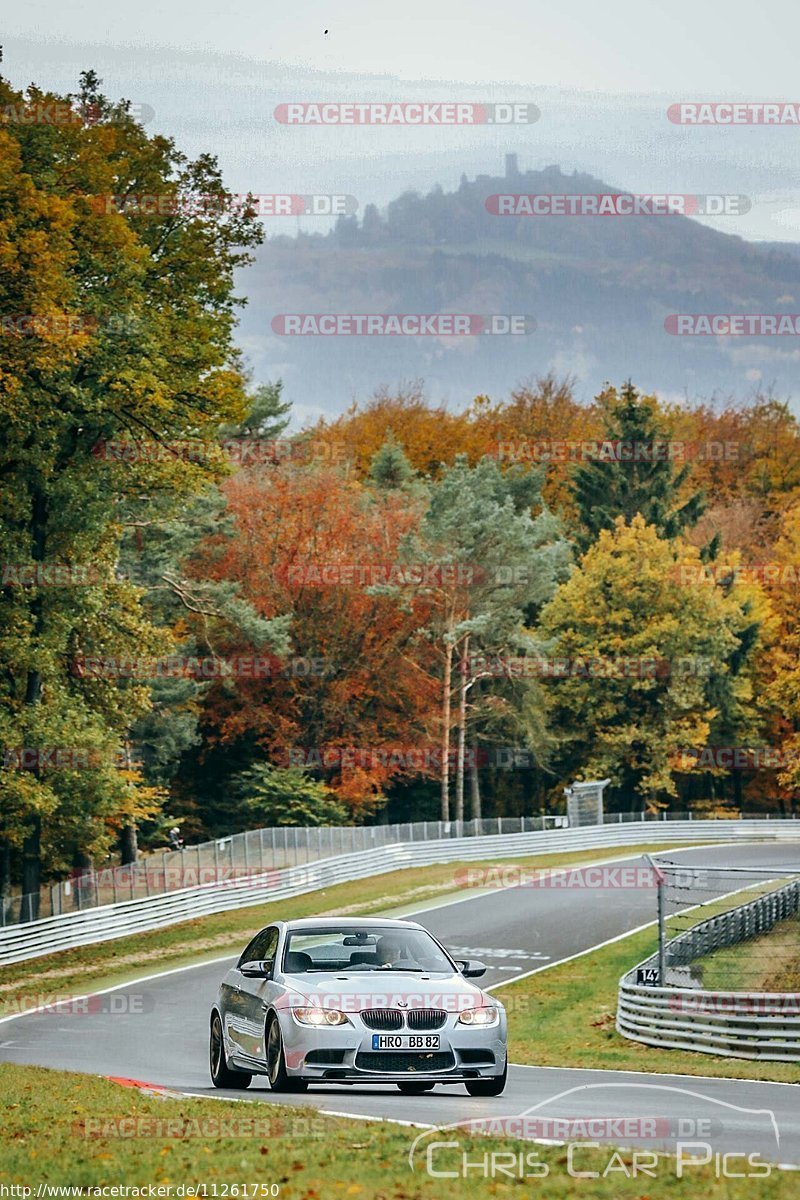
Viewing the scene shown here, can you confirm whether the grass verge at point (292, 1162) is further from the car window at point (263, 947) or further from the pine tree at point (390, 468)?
the pine tree at point (390, 468)

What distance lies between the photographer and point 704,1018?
71.4 feet

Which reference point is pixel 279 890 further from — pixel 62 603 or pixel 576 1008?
pixel 576 1008

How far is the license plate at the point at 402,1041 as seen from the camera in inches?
535

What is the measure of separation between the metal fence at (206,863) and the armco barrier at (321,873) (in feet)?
1.04

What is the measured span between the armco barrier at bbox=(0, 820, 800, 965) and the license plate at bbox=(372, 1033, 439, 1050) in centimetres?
2456

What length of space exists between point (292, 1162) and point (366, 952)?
5037 millimetres

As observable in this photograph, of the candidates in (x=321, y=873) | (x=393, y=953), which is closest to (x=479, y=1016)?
(x=393, y=953)

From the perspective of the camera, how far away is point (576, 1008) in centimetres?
2834

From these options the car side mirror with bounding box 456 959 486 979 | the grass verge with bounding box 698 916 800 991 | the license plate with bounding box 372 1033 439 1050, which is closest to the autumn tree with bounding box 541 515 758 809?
the grass verge with bounding box 698 916 800 991

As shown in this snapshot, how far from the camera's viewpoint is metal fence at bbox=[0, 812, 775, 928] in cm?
3916

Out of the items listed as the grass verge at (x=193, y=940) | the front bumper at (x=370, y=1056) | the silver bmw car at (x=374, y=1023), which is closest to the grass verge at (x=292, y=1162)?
the front bumper at (x=370, y=1056)

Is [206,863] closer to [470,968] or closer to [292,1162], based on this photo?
[470,968]

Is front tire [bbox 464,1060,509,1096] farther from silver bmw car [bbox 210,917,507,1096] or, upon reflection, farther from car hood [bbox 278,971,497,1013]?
car hood [bbox 278,971,497,1013]

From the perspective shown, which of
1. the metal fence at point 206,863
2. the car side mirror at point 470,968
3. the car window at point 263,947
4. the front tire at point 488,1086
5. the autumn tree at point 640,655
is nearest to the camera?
the front tire at point 488,1086
